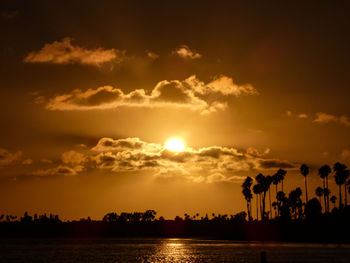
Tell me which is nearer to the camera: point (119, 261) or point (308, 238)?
point (119, 261)

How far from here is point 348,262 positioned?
90938 mm

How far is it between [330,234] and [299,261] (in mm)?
98427

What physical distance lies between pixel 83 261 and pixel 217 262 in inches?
1165

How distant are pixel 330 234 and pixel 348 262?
105 metres

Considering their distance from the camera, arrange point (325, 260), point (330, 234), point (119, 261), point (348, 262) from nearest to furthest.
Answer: point (348, 262) → point (325, 260) → point (119, 261) → point (330, 234)

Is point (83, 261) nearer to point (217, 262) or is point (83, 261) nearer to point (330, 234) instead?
point (217, 262)

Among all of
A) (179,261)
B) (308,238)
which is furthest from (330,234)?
(179,261)

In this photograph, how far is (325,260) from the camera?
9856 cm

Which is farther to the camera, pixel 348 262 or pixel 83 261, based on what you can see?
pixel 83 261

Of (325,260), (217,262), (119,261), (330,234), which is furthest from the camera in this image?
(330,234)

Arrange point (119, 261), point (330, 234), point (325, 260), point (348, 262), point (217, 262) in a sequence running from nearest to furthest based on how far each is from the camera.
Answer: point (348, 262) → point (325, 260) → point (217, 262) → point (119, 261) → point (330, 234)

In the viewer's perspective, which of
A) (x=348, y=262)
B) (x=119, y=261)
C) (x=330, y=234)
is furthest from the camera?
(x=330, y=234)

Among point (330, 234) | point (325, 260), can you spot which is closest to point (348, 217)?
point (330, 234)

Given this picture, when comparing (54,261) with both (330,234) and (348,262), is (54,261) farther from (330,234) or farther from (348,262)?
(330,234)
